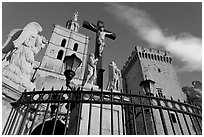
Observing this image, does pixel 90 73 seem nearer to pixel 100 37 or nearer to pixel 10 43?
pixel 100 37

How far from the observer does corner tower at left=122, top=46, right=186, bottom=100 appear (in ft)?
83.0

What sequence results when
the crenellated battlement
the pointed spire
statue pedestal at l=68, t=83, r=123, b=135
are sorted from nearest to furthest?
1. statue pedestal at l=68, t=83, r=123, b=135
2. the crenellated battlement
3. the pointed spire

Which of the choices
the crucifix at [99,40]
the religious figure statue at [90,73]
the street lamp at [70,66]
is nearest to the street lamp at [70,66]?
the street lamp at [70,66]

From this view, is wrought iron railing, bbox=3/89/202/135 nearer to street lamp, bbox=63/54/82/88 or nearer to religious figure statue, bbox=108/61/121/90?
street lamp, bbox=63/54/82/88

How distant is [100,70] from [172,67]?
2737 centimetres

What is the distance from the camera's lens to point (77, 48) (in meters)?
29.6

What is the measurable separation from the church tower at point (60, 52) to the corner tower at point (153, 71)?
9.99m

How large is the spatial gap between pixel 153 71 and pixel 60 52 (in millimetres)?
17858

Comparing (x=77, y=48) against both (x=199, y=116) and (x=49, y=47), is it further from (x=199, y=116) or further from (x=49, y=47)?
(x=199, y=116)

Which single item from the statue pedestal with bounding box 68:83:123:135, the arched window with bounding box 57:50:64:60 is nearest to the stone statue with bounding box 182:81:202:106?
the statue pedestal with bounding box 68:83:123:135

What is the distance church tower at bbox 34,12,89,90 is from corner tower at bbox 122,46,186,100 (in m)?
9.99

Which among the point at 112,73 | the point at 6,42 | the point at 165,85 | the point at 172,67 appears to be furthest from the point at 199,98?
the point at 6,42

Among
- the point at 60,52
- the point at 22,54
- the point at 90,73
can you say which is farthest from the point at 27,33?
the point at 60,52

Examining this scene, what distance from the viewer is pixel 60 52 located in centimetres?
2806
